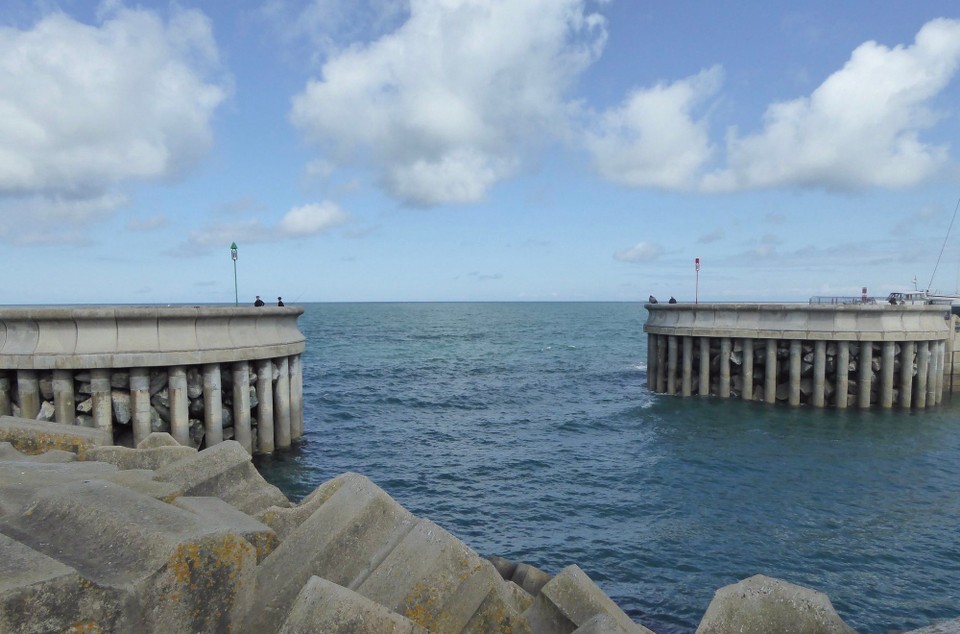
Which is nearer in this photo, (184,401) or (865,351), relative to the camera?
(184,401)

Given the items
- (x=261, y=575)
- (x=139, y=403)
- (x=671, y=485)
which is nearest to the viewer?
(x=261, y=575)

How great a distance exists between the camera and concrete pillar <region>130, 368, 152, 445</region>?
17.4 meters

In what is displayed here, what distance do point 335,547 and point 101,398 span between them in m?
13.8

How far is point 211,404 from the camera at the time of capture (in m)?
18.7

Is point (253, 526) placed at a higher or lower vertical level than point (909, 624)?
higher

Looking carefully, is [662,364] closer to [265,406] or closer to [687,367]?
[687,367]

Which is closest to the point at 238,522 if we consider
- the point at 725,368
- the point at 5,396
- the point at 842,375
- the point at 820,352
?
the point at 5,396

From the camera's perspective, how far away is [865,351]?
31.5 meters

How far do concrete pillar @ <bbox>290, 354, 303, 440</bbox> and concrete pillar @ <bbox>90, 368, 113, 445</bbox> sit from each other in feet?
20.5

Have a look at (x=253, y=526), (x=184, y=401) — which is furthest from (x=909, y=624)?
(x=184, y=401)

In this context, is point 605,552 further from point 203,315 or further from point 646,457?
point 203,315

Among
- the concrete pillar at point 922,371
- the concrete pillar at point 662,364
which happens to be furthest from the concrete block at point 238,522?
the concrete pillar at point 922,371

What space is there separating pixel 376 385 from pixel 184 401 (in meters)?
25.7

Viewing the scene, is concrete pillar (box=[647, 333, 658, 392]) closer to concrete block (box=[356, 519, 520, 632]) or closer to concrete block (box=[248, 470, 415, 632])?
concrete block (box=[248, 470, 415, 632])
